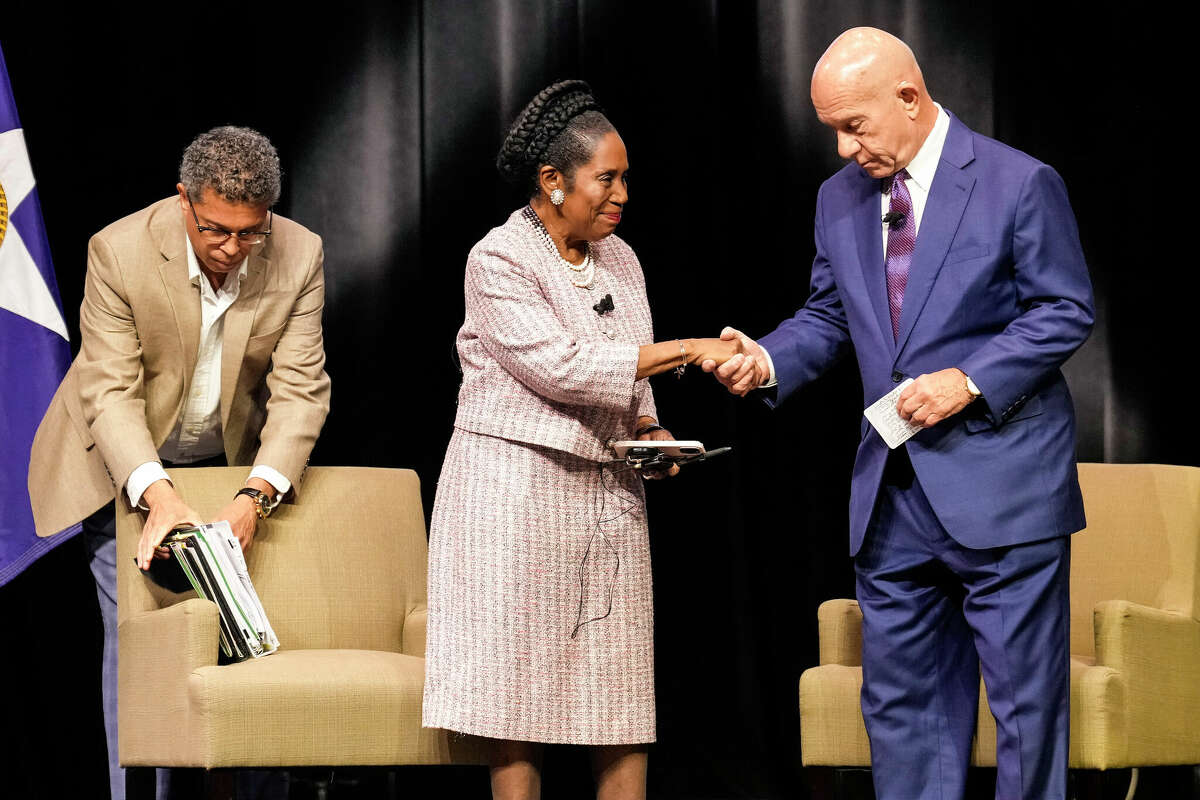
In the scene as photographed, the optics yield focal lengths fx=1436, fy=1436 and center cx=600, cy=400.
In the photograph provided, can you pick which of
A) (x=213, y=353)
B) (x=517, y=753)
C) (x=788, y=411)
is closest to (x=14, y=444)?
(x=213, y=353)

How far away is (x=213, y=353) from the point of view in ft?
11.3

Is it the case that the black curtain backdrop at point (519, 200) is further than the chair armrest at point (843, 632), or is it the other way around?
the black curtain backdrop at point (519, 200)

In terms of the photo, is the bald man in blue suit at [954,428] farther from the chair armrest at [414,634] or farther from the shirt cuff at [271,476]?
the shirt cuff at [271,476]

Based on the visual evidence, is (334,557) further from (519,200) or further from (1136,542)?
(1136,542)

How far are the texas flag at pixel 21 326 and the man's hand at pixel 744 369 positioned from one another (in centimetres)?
195

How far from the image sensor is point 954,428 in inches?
98.6

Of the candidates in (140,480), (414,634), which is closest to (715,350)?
(414,634)

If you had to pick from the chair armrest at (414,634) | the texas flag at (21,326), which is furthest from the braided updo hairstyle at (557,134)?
the texas flag at (21,326)

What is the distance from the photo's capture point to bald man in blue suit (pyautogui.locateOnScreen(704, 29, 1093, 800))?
2.44m

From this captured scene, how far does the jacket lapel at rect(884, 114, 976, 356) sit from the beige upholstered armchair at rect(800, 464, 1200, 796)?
2.95ft

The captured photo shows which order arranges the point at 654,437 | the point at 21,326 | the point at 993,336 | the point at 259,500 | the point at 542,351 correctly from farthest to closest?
the point at 21,326
the point at 259,500
the point at 654,437
the point at 542,351
the point at 993,336

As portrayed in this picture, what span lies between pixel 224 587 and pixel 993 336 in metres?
1.67

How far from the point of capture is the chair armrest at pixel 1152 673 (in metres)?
2.97

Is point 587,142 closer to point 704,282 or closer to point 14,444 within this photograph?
point 704,282
